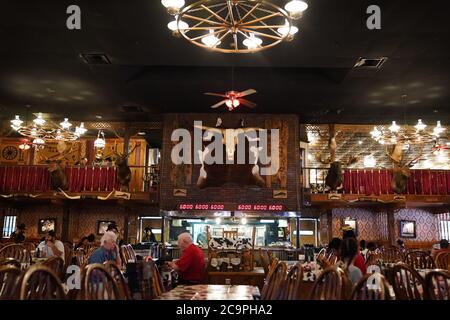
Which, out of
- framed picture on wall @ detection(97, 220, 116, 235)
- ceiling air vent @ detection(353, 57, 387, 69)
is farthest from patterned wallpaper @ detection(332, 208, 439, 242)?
framed picture on wall @ detection(97, 220, 116, 235)

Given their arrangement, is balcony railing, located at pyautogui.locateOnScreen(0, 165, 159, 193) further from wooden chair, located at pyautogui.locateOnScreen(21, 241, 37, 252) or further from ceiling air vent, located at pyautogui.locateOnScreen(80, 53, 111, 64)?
ceiling air vent, located at pyautogui.locateOnScreen(80, 53, 111, 64)

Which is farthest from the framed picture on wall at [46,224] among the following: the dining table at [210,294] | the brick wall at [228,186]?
the dining table at [210,294]

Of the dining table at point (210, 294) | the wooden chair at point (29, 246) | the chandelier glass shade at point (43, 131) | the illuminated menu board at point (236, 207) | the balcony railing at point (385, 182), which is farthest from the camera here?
the balcony railing at point (385, 182)

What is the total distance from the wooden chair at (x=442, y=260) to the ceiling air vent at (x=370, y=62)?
4354 mm

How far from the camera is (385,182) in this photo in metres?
15.2

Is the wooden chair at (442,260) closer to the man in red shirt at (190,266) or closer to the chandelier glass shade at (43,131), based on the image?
the man in red shirt at (190,266)

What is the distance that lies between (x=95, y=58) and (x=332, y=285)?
8.23 m

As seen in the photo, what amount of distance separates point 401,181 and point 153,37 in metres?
10.2

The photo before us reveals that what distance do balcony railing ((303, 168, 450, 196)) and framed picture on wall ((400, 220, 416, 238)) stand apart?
8.74 ft

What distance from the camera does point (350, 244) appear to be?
16.0ft

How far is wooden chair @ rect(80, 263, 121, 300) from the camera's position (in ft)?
9.63

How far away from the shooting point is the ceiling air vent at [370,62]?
955 centimetres
